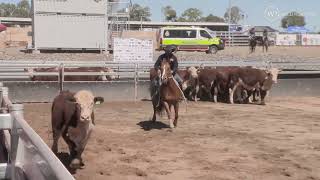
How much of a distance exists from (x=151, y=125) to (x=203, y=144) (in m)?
2.83

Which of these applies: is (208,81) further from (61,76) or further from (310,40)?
(310,40)

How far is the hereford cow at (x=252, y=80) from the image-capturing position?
59.7ft

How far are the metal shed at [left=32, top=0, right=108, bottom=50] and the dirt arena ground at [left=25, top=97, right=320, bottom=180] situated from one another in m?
25.1

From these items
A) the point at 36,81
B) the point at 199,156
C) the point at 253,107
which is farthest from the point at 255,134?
the point at 36,81

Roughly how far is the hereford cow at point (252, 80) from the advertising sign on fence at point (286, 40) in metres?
55.1

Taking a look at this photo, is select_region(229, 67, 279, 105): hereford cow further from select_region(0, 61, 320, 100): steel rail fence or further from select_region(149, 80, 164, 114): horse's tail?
select_region(149, 80, 164, 114): horse's tail

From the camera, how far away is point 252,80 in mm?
18266

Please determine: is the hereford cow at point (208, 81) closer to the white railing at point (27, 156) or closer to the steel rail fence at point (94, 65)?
the steel rail fence at point (94, 65)

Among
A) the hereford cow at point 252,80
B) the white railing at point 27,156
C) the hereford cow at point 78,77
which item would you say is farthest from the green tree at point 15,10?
the white railing at point 27,156

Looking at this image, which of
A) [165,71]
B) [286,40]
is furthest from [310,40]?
[165,71]

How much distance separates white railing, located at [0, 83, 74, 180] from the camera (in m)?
2.63

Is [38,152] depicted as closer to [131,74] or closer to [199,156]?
[199,156]

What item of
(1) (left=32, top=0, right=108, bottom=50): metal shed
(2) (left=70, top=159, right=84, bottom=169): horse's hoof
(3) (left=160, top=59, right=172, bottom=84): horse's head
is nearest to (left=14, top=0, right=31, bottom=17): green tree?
(1) (left=32, top=0, right=108, bottom=50): metal shed

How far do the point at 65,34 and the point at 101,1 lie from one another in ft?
14.1
